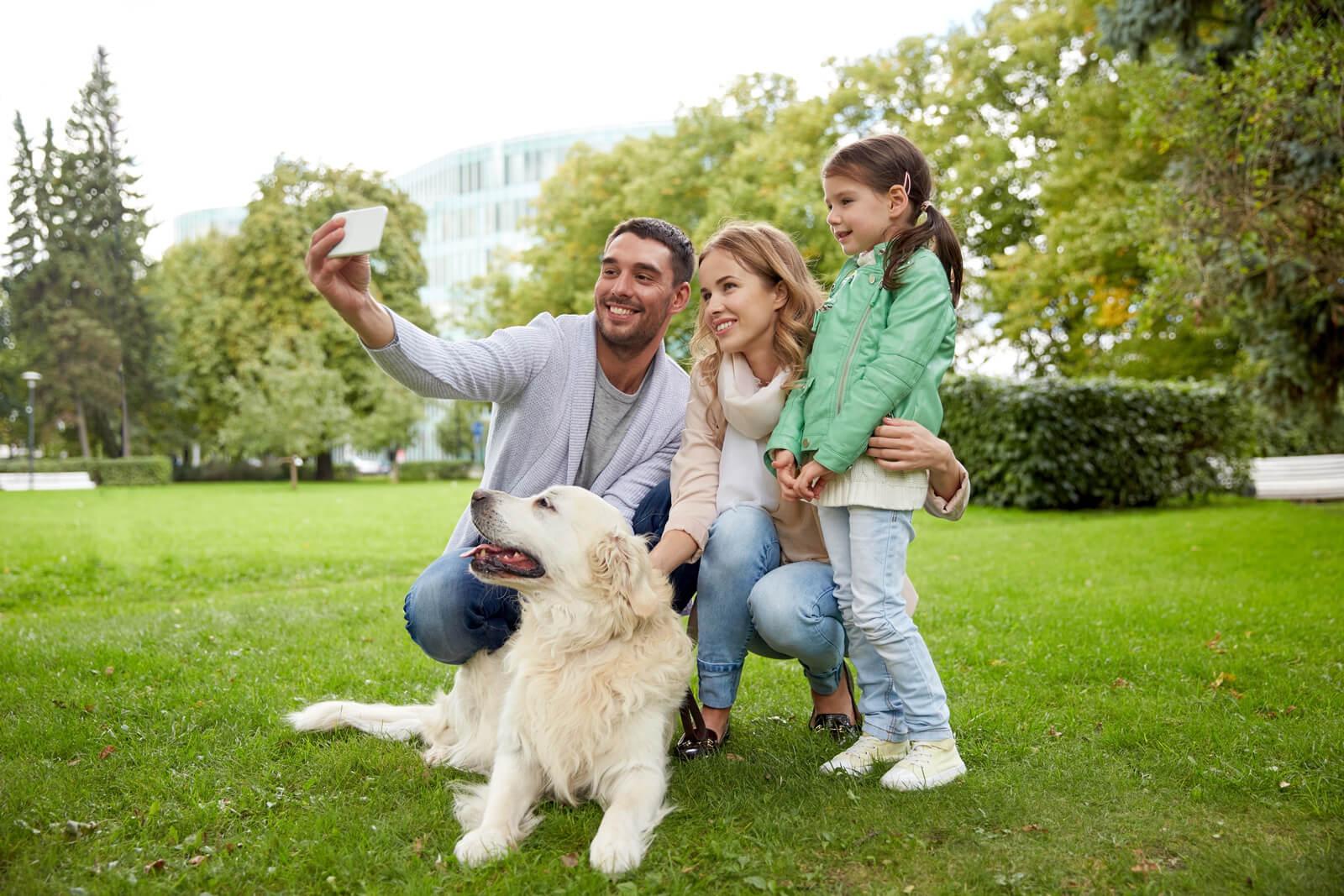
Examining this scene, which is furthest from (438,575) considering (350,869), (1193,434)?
(1193,434)

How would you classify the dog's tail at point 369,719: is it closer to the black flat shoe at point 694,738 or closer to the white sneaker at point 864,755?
the black flat shoe at point 694,738

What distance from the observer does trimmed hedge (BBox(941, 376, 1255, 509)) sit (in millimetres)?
13570

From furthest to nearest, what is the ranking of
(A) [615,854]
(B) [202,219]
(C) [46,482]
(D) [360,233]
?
1. (B) [202,219]
2. (C) [46,482]
3. (D) [360,233]
4. (A) [615,854]

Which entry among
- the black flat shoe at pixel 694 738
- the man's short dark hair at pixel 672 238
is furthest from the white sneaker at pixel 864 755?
the man's short dark hair at pixel 672 238

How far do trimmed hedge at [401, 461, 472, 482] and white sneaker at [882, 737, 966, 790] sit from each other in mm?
39559

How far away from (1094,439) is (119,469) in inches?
1144

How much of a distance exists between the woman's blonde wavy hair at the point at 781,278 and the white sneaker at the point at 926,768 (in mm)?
1294

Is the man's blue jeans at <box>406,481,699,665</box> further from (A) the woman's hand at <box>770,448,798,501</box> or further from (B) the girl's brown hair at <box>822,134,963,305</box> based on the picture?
(B) the girl's brown hair at <box>822,134,963,305</box>

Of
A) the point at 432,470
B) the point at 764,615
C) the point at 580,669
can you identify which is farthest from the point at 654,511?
the point at 432,470

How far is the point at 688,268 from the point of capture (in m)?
3.93

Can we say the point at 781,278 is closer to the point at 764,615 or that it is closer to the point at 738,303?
the point at 738,303

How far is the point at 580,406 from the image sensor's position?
12.3 feet

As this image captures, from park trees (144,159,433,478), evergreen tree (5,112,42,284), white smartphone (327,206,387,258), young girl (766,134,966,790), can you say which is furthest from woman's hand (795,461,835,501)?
evergreen tree (5,112,42,284)

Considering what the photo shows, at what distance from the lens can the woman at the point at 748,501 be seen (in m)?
3.33
